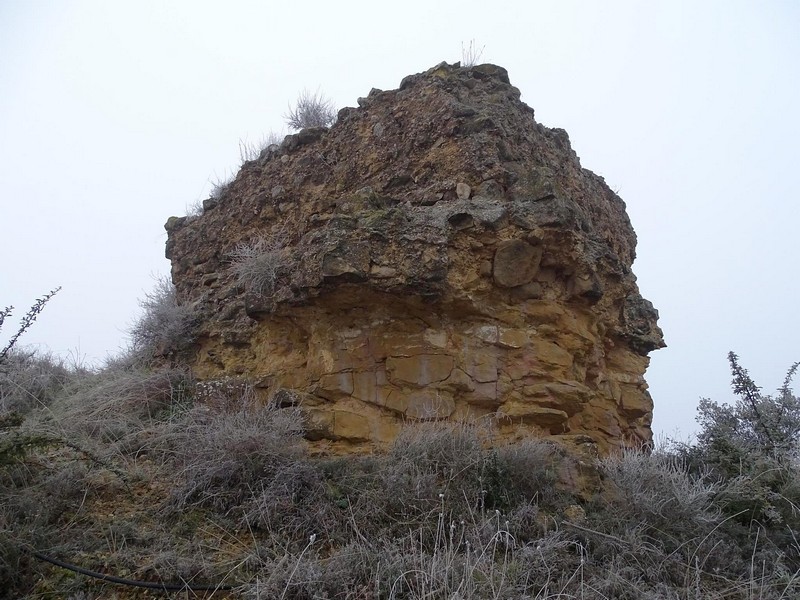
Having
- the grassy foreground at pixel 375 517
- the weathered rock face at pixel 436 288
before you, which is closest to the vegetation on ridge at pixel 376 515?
the grassy foreground at pixel 375 517

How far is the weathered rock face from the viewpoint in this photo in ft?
17.7

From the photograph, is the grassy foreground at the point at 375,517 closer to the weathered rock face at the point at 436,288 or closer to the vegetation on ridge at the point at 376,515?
the vegetation on ridge at the point at 376,515

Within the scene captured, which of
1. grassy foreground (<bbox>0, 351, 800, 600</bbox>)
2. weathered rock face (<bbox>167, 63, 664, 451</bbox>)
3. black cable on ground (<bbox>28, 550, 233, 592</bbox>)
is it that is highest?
weathered rock face (<bbox>167, 63, 664, 451</bbox>)

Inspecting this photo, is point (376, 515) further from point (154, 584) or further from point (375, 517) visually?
point (154, 584)

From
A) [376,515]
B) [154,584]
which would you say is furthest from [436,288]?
[154,584]

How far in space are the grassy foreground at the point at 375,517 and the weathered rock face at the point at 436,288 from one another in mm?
431

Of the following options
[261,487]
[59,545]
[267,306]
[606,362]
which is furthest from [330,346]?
[606,362]

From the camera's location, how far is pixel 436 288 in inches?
211

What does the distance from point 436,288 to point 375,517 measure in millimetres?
1961

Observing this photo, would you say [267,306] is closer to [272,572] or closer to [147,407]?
[147,407]

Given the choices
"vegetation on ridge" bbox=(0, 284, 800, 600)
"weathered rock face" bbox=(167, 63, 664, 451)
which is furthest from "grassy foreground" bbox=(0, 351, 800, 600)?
"weathered rock face" bbox=(167, 63, 664, 451)

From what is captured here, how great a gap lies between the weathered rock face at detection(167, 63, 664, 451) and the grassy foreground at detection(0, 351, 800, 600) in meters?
0.43

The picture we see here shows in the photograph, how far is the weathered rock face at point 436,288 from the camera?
5.40 m

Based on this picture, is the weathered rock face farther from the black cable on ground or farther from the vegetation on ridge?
the black cable on ground
